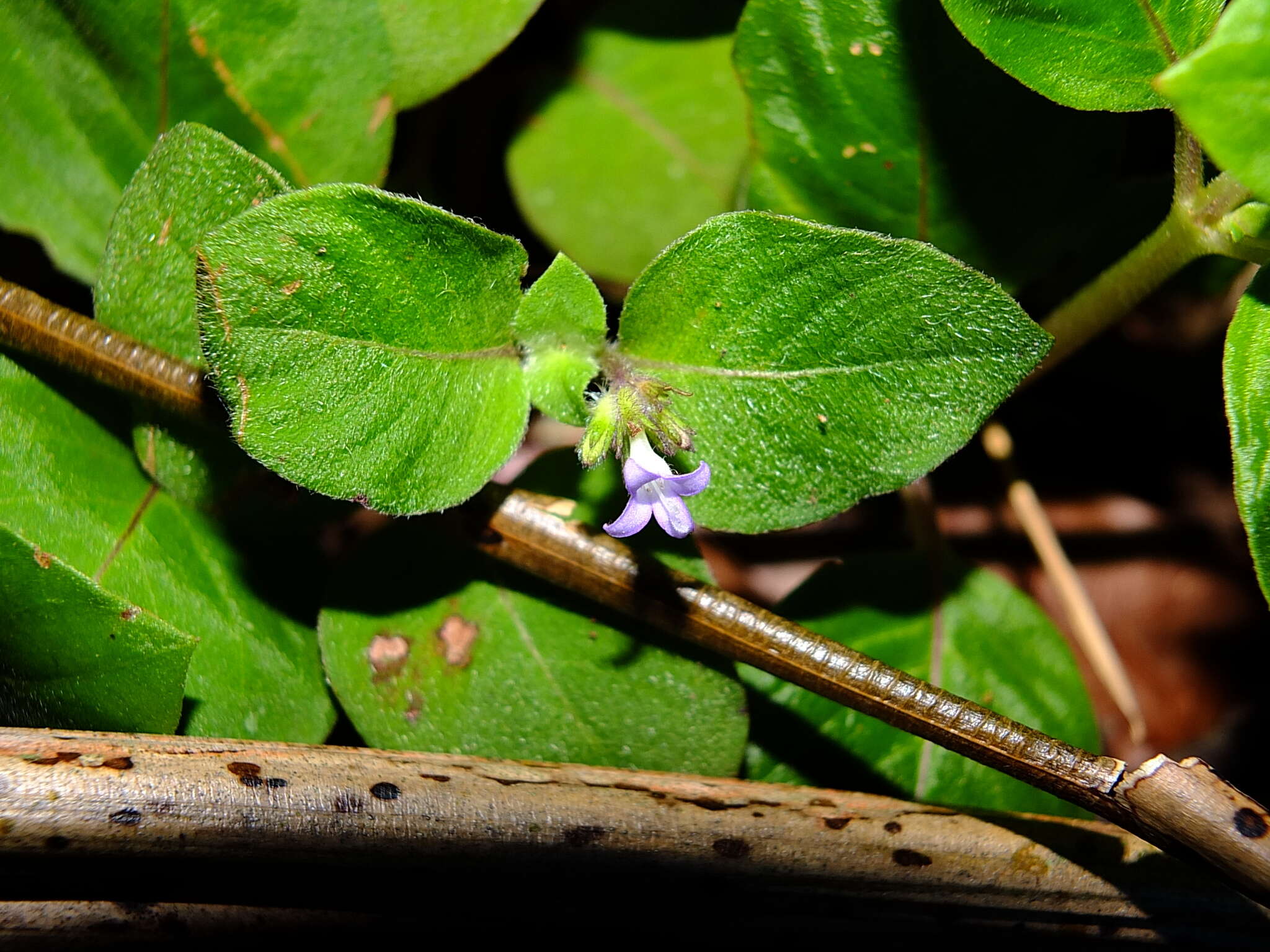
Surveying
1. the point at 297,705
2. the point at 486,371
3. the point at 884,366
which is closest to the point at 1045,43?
the point at 884,366

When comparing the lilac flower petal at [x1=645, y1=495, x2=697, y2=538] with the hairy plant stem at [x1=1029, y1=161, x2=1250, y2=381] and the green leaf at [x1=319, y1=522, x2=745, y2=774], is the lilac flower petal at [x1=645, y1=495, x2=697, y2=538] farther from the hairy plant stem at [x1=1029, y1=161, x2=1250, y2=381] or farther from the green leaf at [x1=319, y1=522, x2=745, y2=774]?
the hairy plant stem at [x1=1029, y1=161, x2=1250, y2=381]

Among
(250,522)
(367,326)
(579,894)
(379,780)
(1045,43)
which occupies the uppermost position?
(1045,43)

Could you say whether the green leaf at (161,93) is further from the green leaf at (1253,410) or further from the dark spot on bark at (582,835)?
the green leaf at (1253,410)

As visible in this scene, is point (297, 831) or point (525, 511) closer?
point (297, 831)

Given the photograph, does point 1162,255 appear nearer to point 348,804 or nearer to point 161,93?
point 348,804

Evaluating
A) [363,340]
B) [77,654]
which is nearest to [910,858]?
[363,340]

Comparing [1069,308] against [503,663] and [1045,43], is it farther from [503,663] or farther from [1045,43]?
[503,663]

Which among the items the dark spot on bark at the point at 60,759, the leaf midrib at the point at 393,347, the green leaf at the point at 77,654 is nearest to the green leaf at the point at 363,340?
the leaf midrib at the point at 393,347
